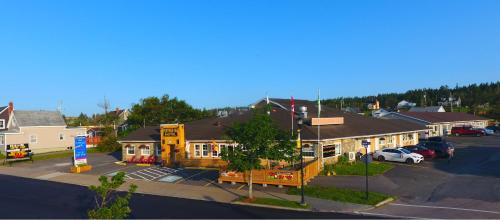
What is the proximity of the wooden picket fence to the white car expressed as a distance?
11.3 m

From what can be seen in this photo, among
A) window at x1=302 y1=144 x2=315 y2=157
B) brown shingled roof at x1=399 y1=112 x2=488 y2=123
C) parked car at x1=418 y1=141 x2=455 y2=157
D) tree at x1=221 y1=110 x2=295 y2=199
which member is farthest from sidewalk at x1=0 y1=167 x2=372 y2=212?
brown shingled roof at x1=399 y1=112 x2=488 y2=123

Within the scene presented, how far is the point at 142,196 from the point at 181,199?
272cm

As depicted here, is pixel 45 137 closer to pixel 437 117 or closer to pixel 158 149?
pixel 158 149

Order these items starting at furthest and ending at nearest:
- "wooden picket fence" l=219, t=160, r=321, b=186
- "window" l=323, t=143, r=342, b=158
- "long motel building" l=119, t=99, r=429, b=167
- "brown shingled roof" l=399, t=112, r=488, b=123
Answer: "brown shingled roof" l=399, t=112, r=488, b=123 → "long motel building" l=119, t=99, r=429, b=167 → "window" l=323, t=143, r=342, b=158 → "wooden picket fence" l=219, t=160, r=321, b=186

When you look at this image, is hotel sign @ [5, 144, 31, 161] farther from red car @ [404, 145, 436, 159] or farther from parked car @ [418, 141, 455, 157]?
parked car @ [418, 141, 455, 157]

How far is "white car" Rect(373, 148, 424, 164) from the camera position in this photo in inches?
1548

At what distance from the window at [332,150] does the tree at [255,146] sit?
11.1 m

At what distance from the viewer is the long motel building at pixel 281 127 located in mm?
36844

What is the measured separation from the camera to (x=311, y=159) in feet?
117

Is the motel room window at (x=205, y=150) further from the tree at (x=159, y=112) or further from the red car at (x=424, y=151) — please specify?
the tree at (x=159, y=112)

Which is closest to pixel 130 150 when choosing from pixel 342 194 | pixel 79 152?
pixel 79 152

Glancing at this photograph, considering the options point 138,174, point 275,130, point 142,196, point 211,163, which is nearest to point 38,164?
point 138,174

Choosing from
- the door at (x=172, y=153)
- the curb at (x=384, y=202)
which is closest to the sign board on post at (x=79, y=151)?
the door at (x=172, y=153)

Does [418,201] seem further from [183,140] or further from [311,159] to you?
[183,140]
